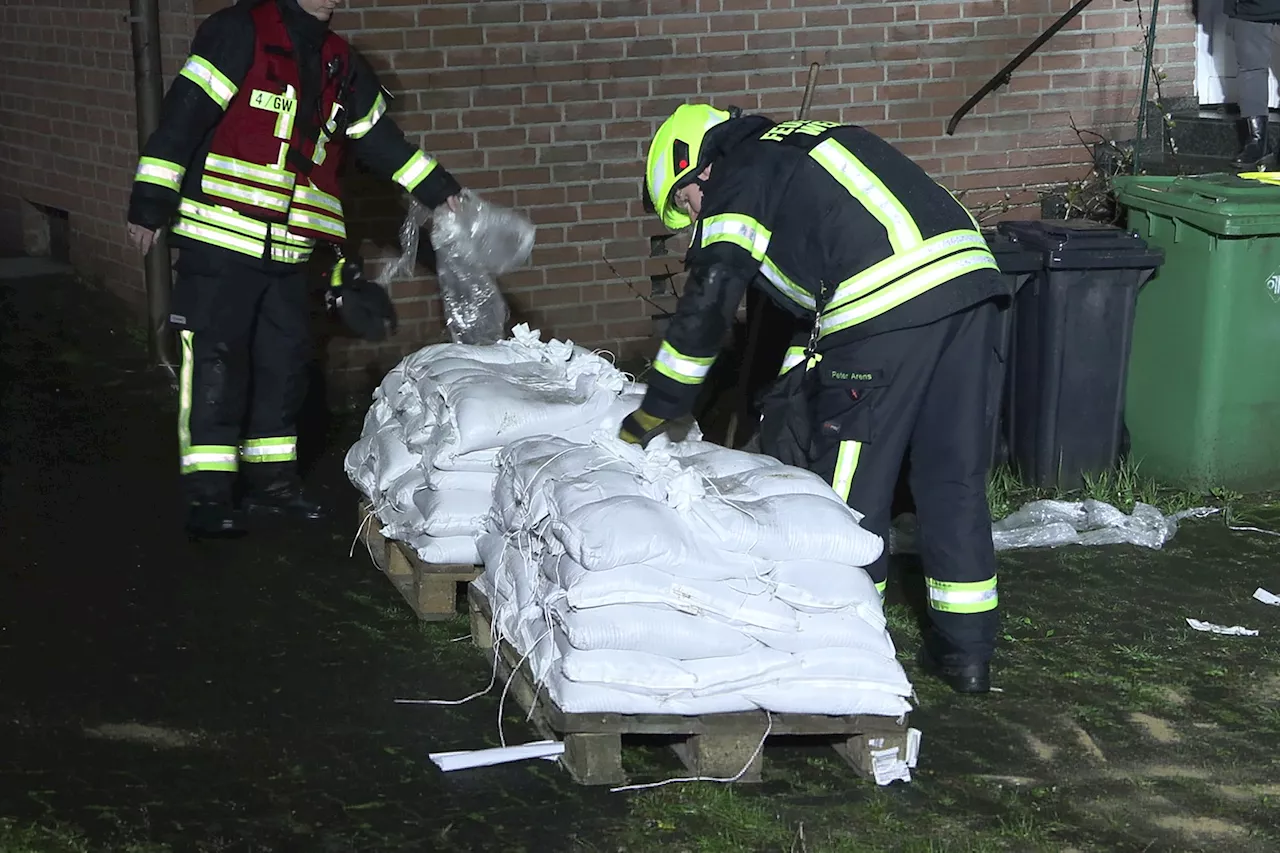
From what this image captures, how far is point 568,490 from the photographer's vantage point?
4246 mm

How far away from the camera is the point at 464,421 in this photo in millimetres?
5094

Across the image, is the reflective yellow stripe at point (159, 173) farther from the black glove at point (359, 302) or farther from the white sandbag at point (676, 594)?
the white sandbag at point (676, 594)

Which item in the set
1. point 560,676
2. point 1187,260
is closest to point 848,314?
point 560,676

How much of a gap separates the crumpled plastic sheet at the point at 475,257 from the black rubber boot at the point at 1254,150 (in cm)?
373

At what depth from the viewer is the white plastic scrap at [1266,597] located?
5.50 metres

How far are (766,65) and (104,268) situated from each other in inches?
147

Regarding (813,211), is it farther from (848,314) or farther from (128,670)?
(128,670)

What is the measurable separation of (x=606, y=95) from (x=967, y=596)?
414 centimetres

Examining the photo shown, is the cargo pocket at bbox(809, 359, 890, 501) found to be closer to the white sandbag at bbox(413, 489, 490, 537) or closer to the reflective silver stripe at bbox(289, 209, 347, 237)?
the white sandbag at bbox(413, 489, 490, 537)

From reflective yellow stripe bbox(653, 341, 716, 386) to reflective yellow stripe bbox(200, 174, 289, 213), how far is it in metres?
2.12

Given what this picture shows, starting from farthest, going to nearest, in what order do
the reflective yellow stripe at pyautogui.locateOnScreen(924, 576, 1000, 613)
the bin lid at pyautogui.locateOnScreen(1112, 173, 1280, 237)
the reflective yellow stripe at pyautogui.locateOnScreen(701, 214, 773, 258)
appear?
the bin lid at pyautogui.locateOnScreen(1112, 173, 1280, 237), the reflective yellow stripe at pyautogui.locateOnScreen(924, 576, 1000, 613), the reflective yellow stripe at pyautogui.locateOnScreen(701, 214, 773, 258)

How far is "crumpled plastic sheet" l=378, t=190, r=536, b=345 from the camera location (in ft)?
21.2

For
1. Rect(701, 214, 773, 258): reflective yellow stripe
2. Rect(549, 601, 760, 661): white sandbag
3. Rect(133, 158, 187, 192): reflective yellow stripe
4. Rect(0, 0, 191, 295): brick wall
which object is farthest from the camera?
Rect(0, 0, 191, 295): brick wall

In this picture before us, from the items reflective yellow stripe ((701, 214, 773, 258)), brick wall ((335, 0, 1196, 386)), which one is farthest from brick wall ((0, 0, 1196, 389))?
reflective yellow stripe ((701, 214, 773, 258))
